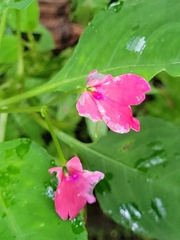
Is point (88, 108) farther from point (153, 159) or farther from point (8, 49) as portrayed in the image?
point (8, 49)

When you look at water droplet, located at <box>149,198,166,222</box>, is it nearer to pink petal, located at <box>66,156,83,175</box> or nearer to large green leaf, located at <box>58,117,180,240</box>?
large green leaf, located at <box>58,117,180,240</box>

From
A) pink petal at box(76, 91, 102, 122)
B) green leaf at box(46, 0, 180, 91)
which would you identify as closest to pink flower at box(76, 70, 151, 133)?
pink petal at box(76, 91, 102, 122)

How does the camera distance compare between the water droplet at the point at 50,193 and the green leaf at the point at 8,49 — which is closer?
the water droplet at the point at 50,193

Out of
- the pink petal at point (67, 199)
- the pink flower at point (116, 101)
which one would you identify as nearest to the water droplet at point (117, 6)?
the pink flower at point (116, 101)

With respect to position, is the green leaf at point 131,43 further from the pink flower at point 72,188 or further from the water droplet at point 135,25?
the pink flower at point 72,188

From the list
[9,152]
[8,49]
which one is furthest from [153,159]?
[8,49]

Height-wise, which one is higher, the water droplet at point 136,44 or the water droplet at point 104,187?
the water droplet at point 136,44
